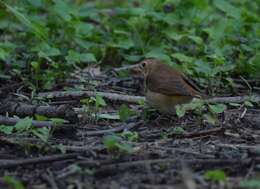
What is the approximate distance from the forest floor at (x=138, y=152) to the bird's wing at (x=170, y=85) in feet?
0.75

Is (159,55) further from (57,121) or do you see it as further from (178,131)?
(57,121)

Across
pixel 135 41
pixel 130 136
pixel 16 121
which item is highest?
pixel 135 41

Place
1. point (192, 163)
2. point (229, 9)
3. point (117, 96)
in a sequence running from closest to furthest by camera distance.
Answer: point (192, 163)
point (117, 96)
point (229, 9)

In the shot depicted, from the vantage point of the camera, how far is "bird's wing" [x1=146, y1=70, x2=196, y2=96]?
612 cm

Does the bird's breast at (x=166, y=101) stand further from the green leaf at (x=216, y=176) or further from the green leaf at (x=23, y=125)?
the green leaf at (x=216, y=176)

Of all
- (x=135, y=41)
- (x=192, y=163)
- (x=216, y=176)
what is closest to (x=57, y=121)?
(x=192, y=163)

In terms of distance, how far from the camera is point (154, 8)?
26.9ft

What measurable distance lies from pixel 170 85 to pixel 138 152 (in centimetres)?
146

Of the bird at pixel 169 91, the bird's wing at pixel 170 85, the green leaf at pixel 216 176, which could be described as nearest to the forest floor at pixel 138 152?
the green leaf at pixel 216 176

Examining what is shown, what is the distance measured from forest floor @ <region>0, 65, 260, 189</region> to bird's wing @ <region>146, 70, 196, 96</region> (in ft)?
0.75

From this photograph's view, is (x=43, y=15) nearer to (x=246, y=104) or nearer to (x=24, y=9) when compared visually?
(x=24, y=9)

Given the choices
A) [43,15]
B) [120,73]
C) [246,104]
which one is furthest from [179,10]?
[246,104]

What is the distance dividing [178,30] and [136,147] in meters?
3.72

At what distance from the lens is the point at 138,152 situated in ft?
16.0
